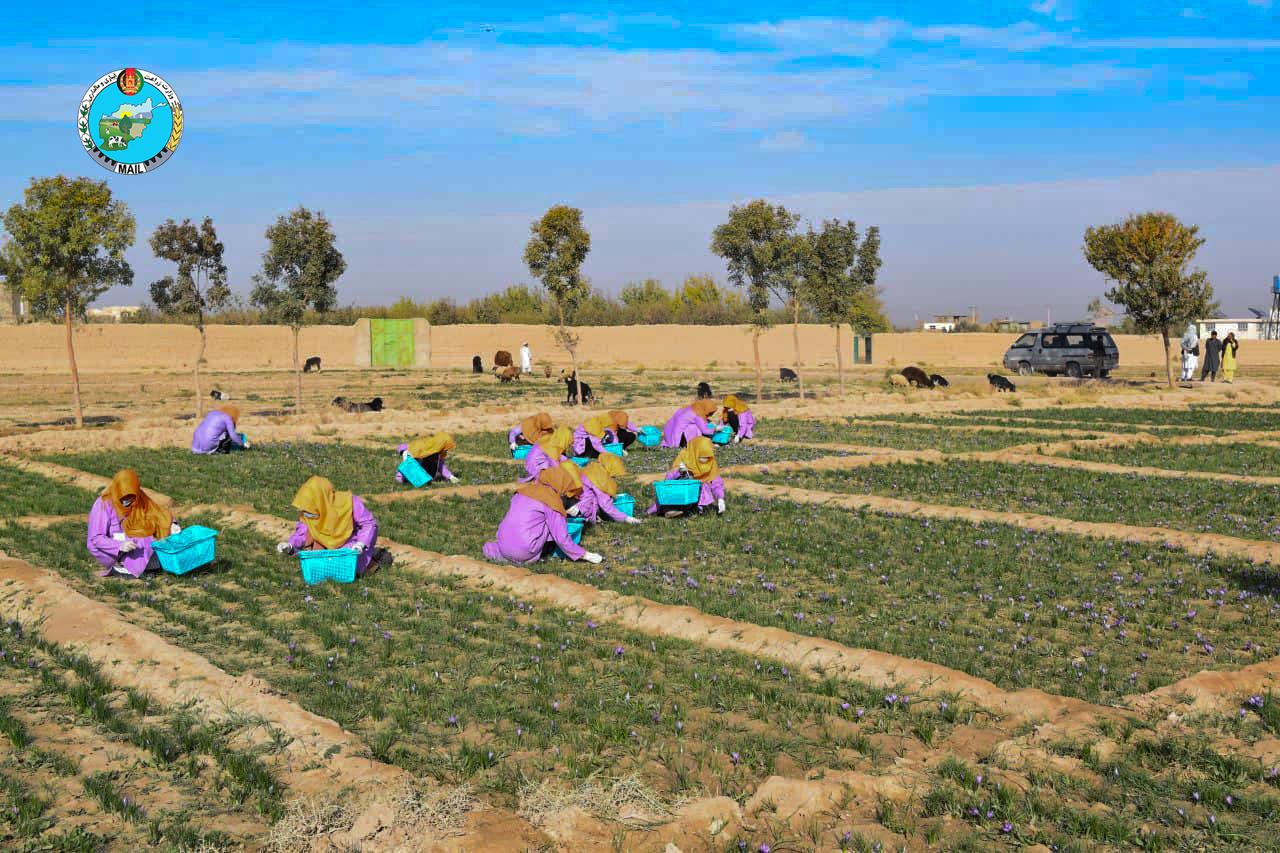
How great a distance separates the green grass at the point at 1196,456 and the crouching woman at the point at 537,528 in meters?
11.0

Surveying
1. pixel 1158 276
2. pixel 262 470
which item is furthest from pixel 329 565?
pixel 1158 276

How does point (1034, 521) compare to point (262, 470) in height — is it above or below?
below

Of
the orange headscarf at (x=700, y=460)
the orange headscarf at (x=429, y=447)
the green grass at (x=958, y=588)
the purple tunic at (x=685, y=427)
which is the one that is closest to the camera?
the green grass at (x=958, y=588)

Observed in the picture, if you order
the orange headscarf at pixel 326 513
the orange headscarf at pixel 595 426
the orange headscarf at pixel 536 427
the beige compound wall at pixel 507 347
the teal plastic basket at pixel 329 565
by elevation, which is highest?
the beige compound wall at pixel 507 347

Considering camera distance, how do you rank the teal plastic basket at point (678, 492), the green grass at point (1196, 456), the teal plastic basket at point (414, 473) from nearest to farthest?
the teal plastic basket at point (678, 492) → the teal plastic basket at point (414, 473) → the green grass at point (1196, 456)

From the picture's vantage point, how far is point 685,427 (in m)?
20.5

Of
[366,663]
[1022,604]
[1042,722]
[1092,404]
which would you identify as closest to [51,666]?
[366,663]

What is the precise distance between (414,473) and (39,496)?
4.87 m

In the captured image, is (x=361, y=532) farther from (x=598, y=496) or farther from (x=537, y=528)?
(x=598, y=496)

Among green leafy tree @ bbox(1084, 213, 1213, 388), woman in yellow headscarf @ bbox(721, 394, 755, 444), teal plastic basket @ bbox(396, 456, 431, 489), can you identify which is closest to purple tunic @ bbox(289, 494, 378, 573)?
teal plastic basket @ bbox(396, 456, 431, 489)

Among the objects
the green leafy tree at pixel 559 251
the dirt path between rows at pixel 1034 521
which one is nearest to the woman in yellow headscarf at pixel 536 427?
the dirt path between rows at pixel 1034 521

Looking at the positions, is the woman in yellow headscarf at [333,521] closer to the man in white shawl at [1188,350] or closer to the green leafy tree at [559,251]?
the green leafy tree at [559,251]

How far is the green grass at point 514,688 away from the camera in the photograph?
638cm

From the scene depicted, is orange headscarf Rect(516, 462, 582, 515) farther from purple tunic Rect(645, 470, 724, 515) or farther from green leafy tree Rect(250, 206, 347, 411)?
green leafy tree Rect(250, 206, 347, 411)
